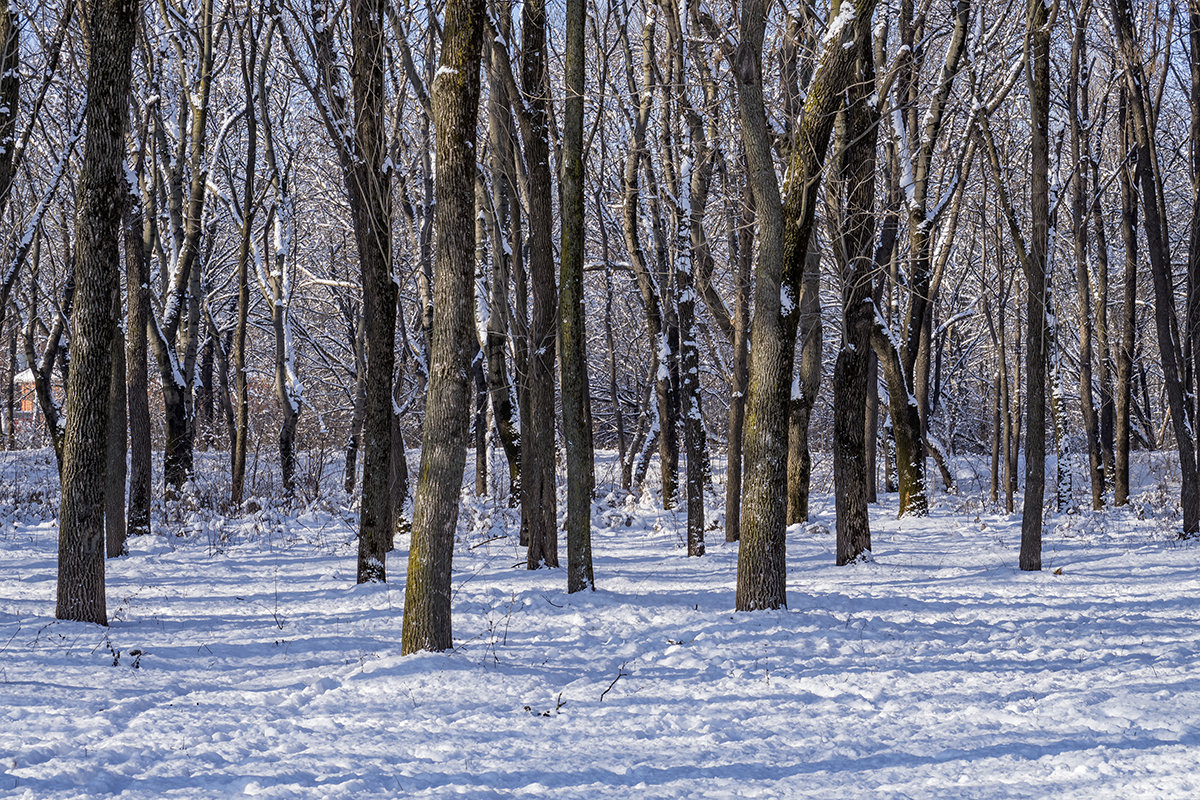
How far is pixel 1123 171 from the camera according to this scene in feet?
53.9

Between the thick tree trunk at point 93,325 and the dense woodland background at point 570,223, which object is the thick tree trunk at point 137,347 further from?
the thick tree trunk at point 93,325

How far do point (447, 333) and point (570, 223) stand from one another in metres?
2.81

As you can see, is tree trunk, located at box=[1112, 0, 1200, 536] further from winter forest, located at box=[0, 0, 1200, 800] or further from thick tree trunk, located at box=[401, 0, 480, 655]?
thick tree trunk, located at box=[401, 0, 480, 655]

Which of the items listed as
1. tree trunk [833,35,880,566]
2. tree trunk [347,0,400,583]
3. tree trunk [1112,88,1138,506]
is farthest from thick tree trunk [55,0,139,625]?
tree trunk [1112,88,1138,506]

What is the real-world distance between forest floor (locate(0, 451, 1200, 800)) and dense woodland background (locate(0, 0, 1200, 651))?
2.49 ft

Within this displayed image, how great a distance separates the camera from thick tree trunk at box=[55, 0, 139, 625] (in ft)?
23.4

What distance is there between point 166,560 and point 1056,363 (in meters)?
16.7

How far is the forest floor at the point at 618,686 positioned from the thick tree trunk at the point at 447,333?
0.51 metres

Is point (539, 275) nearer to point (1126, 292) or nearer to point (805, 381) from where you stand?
point (805, 381)

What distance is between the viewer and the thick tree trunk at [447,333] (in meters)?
6.06

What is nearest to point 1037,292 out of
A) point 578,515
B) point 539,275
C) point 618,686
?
point 539,275

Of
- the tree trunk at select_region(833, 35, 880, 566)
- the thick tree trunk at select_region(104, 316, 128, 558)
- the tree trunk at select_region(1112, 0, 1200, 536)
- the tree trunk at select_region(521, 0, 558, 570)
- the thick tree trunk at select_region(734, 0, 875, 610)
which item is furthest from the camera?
the tree trunk at select_region(1112, 0, 1200, 536)

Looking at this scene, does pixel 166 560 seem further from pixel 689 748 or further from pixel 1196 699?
pixel 1196 699

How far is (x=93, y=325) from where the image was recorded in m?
7.22
